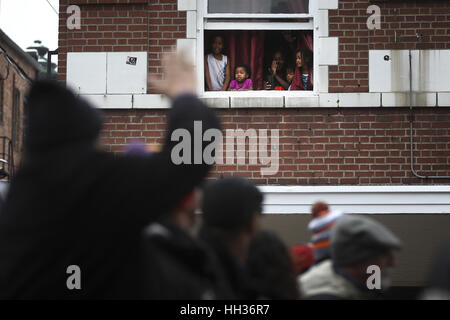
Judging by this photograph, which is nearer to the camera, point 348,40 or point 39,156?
point 39,156

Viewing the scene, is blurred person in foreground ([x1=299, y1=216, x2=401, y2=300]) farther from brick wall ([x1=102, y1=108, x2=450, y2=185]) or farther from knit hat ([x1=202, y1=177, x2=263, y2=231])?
brick wall ([x1=102, y1=108, x2=450, y2=185])

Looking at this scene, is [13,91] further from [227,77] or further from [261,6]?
[261,6]

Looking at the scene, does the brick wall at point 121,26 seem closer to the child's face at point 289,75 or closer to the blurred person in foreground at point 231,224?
the child's face at point 289,75

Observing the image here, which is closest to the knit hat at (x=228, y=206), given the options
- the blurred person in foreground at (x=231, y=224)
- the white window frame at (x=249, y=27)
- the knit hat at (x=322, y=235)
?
the blurred person in foreground at (x=231, y=224)

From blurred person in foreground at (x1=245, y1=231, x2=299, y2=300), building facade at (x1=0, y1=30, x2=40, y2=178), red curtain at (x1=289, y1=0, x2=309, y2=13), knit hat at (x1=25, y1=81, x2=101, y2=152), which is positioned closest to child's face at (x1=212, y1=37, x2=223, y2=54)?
red curtain at (x1=289, y1=0, x2=309, y2=13)

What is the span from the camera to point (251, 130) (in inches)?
267

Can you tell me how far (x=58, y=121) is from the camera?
6.59ft

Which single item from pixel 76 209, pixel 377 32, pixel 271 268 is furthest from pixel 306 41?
pixel 76 209

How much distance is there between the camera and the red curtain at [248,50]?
7.16 m

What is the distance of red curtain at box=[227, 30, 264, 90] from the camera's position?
23.5 feet
